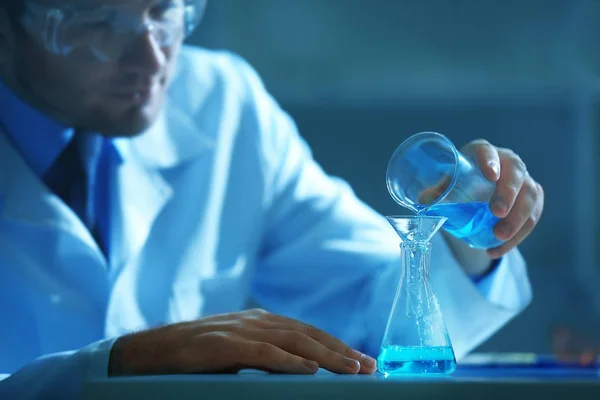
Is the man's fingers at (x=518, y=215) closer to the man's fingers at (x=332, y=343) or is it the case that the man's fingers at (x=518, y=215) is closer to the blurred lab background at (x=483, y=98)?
the man's fingers at (x=332, y=343)

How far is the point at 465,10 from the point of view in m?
3.15

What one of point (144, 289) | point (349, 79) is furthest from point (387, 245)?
point (349, 79)

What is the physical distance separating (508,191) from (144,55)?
846 millimetres

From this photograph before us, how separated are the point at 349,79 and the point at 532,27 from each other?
0.73 meters

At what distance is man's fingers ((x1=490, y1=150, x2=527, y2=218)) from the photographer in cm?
111

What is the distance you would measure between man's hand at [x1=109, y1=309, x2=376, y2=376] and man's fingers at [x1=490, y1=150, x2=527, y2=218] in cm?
28

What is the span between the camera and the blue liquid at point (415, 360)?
3.22 feet

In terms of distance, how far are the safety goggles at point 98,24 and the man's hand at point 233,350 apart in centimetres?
73

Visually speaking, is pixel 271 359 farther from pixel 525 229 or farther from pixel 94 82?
pixel 94 82

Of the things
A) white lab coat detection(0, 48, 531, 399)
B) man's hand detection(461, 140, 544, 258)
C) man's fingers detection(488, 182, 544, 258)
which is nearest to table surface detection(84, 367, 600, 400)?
man's hand detection(461, 140, 544, 258)

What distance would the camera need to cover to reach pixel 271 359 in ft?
3.23

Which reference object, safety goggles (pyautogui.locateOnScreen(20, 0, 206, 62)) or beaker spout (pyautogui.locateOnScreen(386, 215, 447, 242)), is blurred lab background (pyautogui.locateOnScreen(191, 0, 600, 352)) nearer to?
safety goggles (pyautogui.locateOnScreen(20, 0, 206, 62))

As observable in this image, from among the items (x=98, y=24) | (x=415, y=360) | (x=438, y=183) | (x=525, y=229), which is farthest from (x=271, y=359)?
(x=98, y=24)

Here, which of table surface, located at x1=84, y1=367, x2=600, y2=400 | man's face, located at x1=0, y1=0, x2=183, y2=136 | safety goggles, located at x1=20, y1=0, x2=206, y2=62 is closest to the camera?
table surface, located at x1=84, y1=367, x2=600, y2=400
